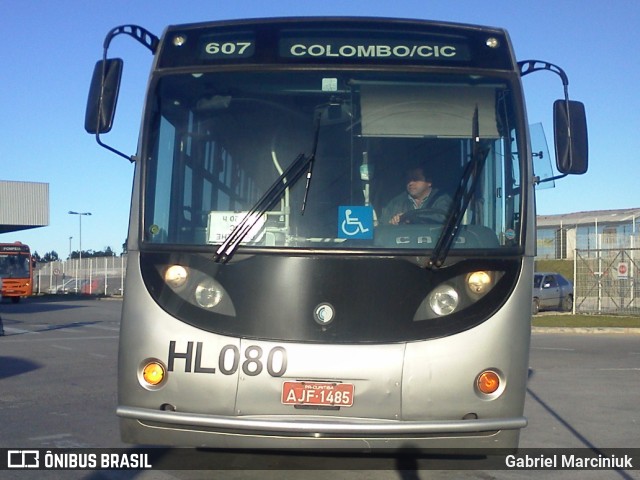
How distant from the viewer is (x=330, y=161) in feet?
18.2

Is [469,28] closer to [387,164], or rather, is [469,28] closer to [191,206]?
[387,164]

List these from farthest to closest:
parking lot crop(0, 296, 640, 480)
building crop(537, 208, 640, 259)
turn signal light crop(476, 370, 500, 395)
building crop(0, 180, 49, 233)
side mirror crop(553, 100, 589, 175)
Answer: building crop(0, 180, 49, 233), building crop(537, 208, 640, 259), parking lot crop(0, 296, 640, 480), side mirror crop(553, 100, 589, 175), turn signal light crop(476, 370, 500, 395)

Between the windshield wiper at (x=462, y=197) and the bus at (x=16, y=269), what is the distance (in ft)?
148

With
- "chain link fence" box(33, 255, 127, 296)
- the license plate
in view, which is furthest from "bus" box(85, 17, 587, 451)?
"chain link fence" box(33, 255, 127, 296)

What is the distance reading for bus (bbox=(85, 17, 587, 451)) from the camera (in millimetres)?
5148

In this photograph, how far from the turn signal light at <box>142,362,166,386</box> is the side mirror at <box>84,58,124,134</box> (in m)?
1.73

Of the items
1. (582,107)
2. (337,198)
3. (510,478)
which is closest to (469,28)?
(582,107)

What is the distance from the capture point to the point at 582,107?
6262mm

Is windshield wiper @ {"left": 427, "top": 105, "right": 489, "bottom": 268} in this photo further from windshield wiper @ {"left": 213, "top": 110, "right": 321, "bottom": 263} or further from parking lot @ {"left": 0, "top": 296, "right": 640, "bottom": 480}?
parking lot @ {"left": 0, "top": 296, "right": 640, "bottom": 480}

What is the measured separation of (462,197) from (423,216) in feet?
0.93

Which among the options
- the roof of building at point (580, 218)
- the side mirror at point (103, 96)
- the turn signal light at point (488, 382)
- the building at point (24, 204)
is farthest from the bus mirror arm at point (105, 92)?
the building at point (24, 204)

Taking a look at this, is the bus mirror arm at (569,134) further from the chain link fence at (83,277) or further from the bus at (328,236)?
the chain link fence at (83,277)

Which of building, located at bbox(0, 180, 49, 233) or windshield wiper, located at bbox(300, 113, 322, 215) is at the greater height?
building, located at bbox(0, 180, 49, 233)

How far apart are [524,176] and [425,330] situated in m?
1.30
